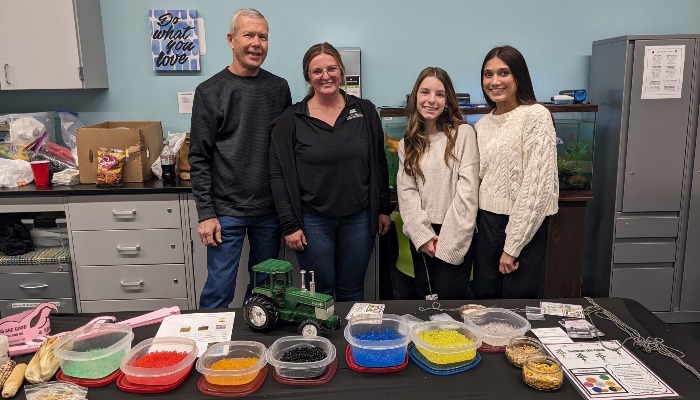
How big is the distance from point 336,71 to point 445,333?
117 centimetres

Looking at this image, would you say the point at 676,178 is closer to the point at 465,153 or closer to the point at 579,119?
the point at 579,119

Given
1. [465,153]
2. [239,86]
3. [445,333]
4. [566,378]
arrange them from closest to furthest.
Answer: [566,378], [445,333], [465,153], [239,86]

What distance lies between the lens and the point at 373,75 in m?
3.31

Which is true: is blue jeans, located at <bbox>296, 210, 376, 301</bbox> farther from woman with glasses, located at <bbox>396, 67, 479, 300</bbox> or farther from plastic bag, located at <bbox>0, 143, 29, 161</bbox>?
plastic bag, located at <bbox>0, 143, 29, 161</bbox>

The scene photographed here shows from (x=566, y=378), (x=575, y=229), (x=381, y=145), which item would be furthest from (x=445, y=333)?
(x=575, y=229)

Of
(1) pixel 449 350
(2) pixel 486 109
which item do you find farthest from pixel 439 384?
(2) pixel 486 109

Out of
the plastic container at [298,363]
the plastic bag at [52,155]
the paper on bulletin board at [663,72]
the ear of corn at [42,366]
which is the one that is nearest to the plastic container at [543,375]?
the plastic container at [298,363]

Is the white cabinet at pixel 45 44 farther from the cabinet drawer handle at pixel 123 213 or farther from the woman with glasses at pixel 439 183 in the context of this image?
the woman with glasses at pixel 439 183

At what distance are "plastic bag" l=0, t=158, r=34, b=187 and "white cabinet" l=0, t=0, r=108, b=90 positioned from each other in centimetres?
43

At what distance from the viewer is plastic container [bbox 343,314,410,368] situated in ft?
4.46

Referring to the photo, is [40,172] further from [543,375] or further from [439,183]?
[543,375]

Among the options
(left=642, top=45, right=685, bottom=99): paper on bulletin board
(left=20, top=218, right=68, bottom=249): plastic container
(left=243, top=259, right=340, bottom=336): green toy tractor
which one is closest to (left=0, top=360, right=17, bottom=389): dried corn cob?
(left=243, top=259, right=340, bottom=336): green toy tractor

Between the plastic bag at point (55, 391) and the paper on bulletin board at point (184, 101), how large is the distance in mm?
2267

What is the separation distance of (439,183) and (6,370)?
1550mm
